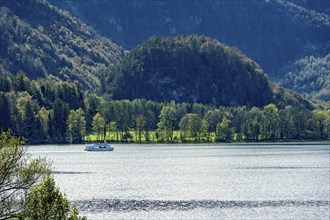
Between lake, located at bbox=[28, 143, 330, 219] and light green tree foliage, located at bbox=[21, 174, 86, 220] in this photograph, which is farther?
lake, located at bbox=[28, 143, 330, 219]

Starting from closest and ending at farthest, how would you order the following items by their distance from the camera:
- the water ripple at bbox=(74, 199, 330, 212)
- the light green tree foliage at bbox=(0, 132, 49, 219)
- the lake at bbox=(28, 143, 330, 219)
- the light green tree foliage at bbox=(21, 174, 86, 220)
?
the light green tree foliage at bbox=(21, 174, 86, 220), the light green tree foliage at bbox=(0, 132, 49, 219), the lake at bbox=(28, 143, 330, 219), the water ripple at bbox=(74, 199, 330, 212)

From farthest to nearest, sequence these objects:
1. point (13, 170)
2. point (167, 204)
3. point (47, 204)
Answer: point (167, 204), point (13, 170), point (47, 204)

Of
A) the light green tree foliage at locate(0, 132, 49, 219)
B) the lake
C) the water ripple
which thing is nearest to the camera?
the light green tree foliage at locate(0, 132, 49, 219)

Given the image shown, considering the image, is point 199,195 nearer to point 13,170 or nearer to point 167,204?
point 167,204

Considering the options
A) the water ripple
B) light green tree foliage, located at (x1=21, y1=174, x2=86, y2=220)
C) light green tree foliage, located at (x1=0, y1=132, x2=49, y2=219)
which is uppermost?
light green tree foliage, located at (x1=0, y1=132, x2=49, y2=219)

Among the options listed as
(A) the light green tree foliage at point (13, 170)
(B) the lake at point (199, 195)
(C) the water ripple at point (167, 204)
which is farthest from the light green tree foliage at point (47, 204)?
(C) the water ripple at point (167, 204)

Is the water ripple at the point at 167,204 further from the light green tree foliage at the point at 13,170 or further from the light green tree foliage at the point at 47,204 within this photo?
the light green tree foliage at the point at 47,204

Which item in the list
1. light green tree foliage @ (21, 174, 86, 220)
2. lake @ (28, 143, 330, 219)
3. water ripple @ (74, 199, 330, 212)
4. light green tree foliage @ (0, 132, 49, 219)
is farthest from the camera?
water ripple @ (74, 199, 330, 212)

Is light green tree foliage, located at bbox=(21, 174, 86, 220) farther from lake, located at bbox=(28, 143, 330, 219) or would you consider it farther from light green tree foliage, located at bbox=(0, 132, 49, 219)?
lake, located at bbox=(28, 143, 330, 219)

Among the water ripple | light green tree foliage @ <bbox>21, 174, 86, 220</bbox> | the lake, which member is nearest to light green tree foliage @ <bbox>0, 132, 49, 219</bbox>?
light green tree foliage @ <bbox>21, 174, 86, 220</bbox>

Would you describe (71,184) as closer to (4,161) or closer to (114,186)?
(114,186)

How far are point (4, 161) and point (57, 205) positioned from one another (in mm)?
7981

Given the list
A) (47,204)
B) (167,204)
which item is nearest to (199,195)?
(167,204)

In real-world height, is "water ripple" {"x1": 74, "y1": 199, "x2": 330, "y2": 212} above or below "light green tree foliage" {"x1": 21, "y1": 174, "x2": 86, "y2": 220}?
below
